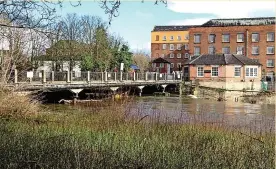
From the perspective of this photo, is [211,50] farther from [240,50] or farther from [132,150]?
[132,150]

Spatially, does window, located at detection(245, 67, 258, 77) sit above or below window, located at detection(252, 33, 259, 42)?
below

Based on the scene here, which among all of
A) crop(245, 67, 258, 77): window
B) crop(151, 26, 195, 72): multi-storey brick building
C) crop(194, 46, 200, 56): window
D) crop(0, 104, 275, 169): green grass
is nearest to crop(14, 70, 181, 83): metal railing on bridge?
crop(245, 67, 258, 77): window

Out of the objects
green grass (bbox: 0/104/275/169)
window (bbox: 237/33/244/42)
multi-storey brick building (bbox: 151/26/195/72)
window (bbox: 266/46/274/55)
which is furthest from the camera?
multi-storey brick building (bbox: 151/26/195/72)

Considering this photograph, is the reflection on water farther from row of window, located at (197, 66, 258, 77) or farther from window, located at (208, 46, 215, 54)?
window, located at (208, 46, 215, 54)

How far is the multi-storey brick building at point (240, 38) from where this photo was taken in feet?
217

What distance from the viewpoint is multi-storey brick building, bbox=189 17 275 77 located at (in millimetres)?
66000

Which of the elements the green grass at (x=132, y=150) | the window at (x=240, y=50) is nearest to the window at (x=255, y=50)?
the window at (x=240, y=50)

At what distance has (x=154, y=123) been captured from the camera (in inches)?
452

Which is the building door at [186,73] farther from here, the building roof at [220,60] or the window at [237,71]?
the window at [237,71]

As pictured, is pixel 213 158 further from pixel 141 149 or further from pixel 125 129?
→ pixel 125 129

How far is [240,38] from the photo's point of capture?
6775cm

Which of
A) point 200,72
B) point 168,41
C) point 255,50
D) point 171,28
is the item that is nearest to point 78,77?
point 200,72

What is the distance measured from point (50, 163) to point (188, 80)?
45.6 m

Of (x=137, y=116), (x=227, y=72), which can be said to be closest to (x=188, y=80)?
(x=227, y=72)
